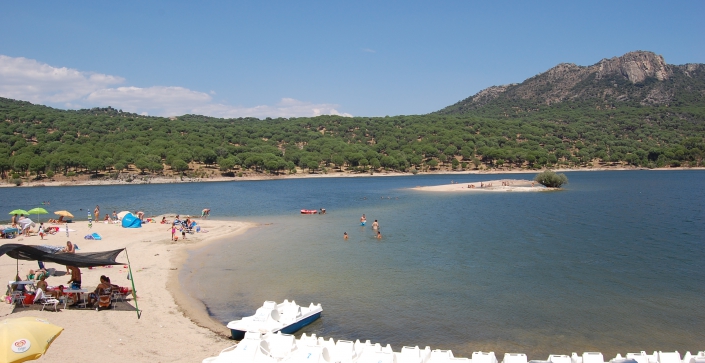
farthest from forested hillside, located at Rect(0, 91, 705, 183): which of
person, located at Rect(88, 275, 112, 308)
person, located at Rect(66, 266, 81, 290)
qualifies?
person, located at Rect(88, 275, 112, 308)

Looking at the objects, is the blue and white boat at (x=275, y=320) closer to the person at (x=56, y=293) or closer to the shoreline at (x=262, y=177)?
the person at (x=56, y=293)

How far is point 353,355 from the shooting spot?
1087 centimetres

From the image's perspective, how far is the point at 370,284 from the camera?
2039 cm

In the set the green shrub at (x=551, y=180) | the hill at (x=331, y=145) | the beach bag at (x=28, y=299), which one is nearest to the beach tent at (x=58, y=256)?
the beach bag at (x=28, y=299)

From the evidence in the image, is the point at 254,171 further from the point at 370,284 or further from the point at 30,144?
the point at 370,284

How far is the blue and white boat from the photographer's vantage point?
1354 centimetres

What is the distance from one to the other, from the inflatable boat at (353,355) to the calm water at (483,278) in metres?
2.76

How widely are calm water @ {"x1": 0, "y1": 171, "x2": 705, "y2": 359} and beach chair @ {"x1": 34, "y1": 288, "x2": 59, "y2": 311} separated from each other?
15.5 feet

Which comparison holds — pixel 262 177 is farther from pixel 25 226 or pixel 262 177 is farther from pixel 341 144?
pixel 25 226

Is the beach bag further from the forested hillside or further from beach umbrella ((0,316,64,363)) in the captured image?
the forested hillside

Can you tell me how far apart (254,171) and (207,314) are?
11135 centimetres

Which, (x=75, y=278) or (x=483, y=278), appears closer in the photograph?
(x=75, y=278)

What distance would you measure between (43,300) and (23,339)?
→ 26.5 ft

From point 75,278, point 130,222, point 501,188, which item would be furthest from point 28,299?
point 501,188
